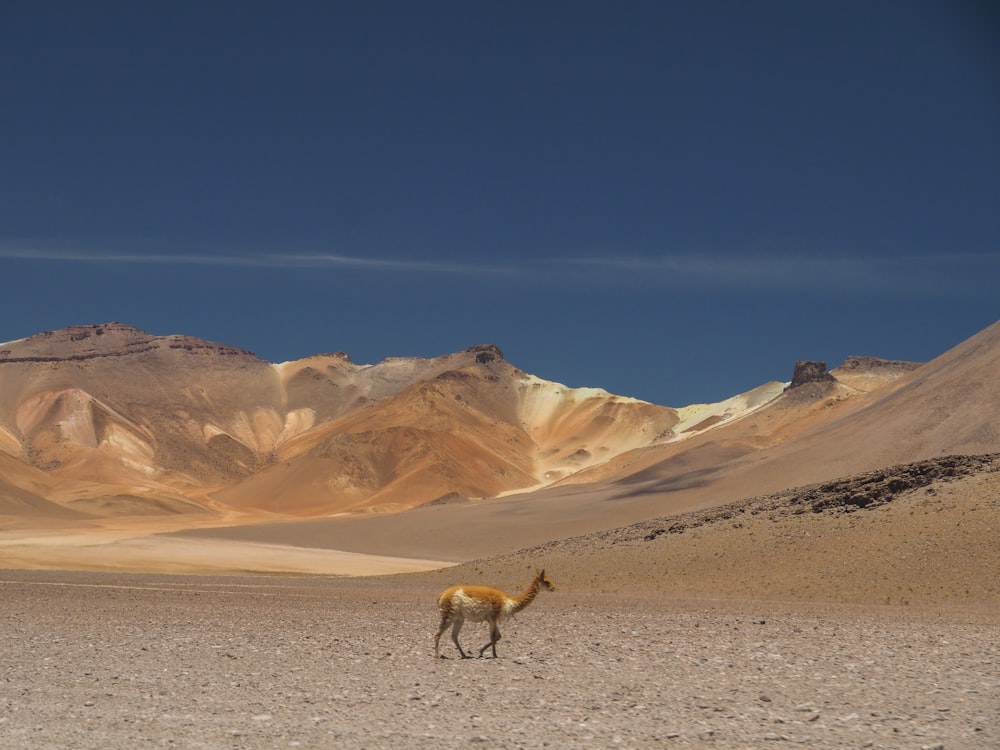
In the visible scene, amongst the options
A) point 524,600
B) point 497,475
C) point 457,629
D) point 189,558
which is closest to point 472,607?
point 457,629

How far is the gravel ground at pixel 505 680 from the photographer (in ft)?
38.0

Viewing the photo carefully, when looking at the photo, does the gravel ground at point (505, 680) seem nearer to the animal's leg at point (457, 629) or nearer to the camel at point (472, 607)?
the animal's leg at point (457, 629)

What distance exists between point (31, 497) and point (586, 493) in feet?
214

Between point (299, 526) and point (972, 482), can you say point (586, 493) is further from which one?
point (972, 482)

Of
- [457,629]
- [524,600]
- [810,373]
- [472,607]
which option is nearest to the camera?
[472,607]

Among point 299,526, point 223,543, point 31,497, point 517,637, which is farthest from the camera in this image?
point 31,497

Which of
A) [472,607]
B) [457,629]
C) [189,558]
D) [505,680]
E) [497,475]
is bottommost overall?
[505,680]

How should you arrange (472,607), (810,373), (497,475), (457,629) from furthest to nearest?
(497,475) → (810,373) → (457,629) → (472,607)

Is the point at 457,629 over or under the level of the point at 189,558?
under

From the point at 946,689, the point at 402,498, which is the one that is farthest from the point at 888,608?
the point at 402,498

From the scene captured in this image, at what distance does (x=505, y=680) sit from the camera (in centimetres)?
1534

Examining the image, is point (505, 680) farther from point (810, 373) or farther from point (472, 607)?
point (810, 373)

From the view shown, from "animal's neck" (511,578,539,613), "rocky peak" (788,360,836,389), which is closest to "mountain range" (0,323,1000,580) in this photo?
"rocky peak" (788,360,836,389)

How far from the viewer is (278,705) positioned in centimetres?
1309
